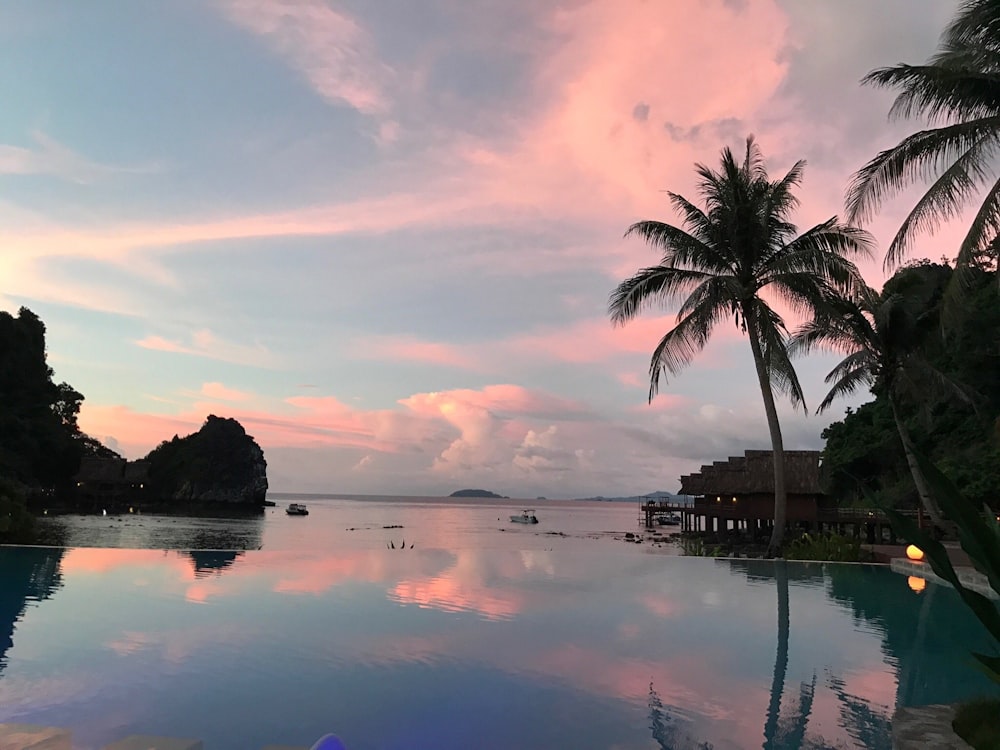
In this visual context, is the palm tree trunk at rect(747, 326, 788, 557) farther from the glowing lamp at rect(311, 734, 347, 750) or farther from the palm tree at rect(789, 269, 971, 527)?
the glowing lamp at rect(311, 734, 347, 750)

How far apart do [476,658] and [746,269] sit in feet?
53.9

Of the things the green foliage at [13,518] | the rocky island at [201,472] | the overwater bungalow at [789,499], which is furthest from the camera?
the rocky island at [201,472]

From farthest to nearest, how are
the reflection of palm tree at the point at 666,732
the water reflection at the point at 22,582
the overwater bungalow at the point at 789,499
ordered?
1. the overwater bungalow at the point at 789,499
2. the water reflection at the point at 22,582
3. the reflection of palm tree at the point at 666,732

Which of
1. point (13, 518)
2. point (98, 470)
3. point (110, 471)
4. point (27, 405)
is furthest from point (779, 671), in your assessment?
point (110, 471)

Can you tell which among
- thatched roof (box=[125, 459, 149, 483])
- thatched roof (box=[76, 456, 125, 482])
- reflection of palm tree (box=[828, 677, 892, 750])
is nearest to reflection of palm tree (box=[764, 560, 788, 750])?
reflection of palm tree (box=[828, 677, 892, 750])

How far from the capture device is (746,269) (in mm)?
21844

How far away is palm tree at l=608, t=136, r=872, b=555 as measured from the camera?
69.1 ft

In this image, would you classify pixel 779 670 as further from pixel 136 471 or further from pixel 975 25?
pixel 136 471

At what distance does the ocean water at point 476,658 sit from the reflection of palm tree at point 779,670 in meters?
0.04

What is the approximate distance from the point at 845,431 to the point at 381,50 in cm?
3116

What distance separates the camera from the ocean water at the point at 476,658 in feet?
23.1

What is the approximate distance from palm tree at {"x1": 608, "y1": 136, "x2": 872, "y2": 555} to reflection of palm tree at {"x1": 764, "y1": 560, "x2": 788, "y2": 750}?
7687 mm

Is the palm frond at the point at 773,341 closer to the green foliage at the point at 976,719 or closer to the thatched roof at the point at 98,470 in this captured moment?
the green foliage at the point at 976,719

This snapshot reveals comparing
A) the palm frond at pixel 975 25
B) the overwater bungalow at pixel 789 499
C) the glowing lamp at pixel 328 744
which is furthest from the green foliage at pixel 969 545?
the overwater bungalow at pixel 789 499
